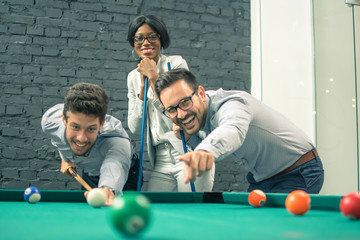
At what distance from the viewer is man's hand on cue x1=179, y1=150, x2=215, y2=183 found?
1288 millimetres

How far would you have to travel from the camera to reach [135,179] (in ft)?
9.20

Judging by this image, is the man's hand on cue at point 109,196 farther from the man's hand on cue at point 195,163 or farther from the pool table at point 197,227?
the man's hand on cue at point 195,163

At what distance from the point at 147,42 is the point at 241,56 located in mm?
1973

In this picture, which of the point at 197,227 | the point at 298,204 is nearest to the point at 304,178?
the point at 298,204

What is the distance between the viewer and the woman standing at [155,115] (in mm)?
2523

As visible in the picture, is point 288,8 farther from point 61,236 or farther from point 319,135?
point 61,236

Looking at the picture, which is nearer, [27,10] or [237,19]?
[27,10]

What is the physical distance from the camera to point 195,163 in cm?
130

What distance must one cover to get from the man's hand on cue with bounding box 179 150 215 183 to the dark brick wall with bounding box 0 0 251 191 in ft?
8.93

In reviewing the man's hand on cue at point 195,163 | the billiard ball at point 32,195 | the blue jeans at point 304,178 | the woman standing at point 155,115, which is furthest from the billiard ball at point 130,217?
the woman standing at point 155,115

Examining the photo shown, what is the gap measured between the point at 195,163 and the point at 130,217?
0.54 metres

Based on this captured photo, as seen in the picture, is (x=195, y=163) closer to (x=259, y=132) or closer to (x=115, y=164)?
(x=259, y=132)

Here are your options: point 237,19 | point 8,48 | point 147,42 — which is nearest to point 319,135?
point 147,42

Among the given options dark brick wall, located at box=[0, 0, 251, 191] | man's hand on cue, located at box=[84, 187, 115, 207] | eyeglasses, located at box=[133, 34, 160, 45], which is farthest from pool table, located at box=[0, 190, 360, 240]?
dark brick wall, located at box=[0, 0, 251, 191]
